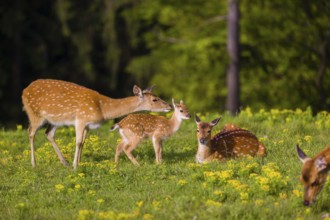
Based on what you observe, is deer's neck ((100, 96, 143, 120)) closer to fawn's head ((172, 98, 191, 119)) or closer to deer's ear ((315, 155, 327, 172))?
fawn's head ((172, 98, 191, 119))

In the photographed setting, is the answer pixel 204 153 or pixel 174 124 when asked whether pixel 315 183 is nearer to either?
pixel 204 153

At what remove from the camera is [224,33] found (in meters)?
34.0

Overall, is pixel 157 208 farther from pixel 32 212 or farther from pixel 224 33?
pixel 224 33

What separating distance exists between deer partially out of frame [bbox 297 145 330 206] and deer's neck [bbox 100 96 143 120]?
4453 millimetres

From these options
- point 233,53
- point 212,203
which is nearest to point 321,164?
point 212,203

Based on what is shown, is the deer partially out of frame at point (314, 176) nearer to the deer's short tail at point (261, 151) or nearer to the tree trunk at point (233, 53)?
the deer's short tail at point (261, 151)

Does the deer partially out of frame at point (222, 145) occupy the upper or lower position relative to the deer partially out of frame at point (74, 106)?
lower

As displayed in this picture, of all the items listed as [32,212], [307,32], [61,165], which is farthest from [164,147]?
[307,32]

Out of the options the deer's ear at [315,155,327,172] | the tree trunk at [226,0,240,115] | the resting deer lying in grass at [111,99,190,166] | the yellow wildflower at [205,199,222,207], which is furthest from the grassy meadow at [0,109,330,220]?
the tree trunk at [226,0,240,115]

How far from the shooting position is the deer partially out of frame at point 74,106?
47.3ft

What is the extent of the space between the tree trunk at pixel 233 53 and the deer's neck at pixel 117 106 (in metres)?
14.9

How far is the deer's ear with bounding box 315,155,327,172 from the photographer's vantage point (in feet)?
36.3

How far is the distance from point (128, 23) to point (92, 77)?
274 cm

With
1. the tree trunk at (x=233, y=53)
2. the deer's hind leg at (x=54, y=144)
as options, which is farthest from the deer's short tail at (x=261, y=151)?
the tree trunk at (x=233, y=53)
